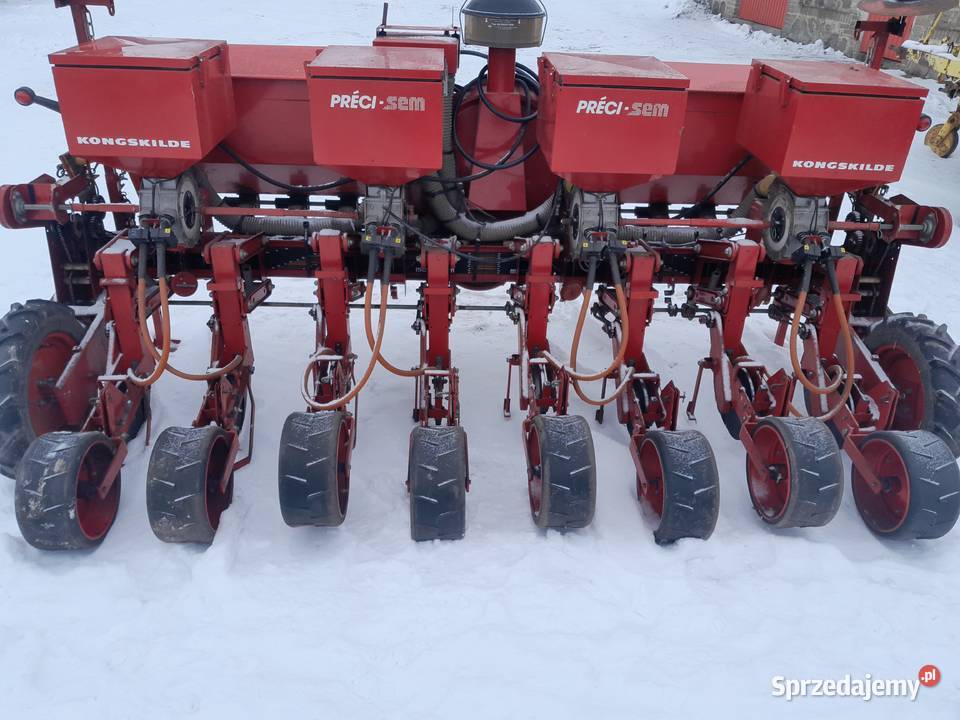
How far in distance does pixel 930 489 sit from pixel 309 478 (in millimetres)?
2752

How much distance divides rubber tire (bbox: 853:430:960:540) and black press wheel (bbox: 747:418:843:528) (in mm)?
333

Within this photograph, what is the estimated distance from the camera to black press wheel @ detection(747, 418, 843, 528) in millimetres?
3283

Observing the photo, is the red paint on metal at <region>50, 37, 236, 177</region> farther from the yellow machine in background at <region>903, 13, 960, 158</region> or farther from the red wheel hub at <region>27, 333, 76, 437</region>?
the yellow machine in background at <region>903, 13, 960, 158</region>

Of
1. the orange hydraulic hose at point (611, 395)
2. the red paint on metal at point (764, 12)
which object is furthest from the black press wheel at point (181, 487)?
the red paint on metal at point (764, 12)

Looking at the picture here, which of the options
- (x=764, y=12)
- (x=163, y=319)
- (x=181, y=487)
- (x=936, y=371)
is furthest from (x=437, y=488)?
(x=764, y=12)

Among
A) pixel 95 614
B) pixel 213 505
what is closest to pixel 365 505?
pixel 213 505

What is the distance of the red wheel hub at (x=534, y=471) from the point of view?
11.7 ft

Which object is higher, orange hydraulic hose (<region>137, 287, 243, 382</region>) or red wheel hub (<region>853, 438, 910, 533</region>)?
orange hydraulic hose (<region>137, 287, 243, 382</region>)

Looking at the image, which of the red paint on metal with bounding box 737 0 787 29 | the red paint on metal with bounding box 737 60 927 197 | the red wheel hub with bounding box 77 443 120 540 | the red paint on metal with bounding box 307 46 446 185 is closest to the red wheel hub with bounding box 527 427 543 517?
the red paint on metal with bounding box 307 46 446 185

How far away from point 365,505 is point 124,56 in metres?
2.28

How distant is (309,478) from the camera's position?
10.6 ft

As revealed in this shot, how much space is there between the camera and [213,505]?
137 inches

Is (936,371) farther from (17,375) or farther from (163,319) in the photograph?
(17,375)

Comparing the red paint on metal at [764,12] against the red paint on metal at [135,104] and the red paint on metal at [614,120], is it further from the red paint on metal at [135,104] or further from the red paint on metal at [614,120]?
the red paint on metal at [135,104]
